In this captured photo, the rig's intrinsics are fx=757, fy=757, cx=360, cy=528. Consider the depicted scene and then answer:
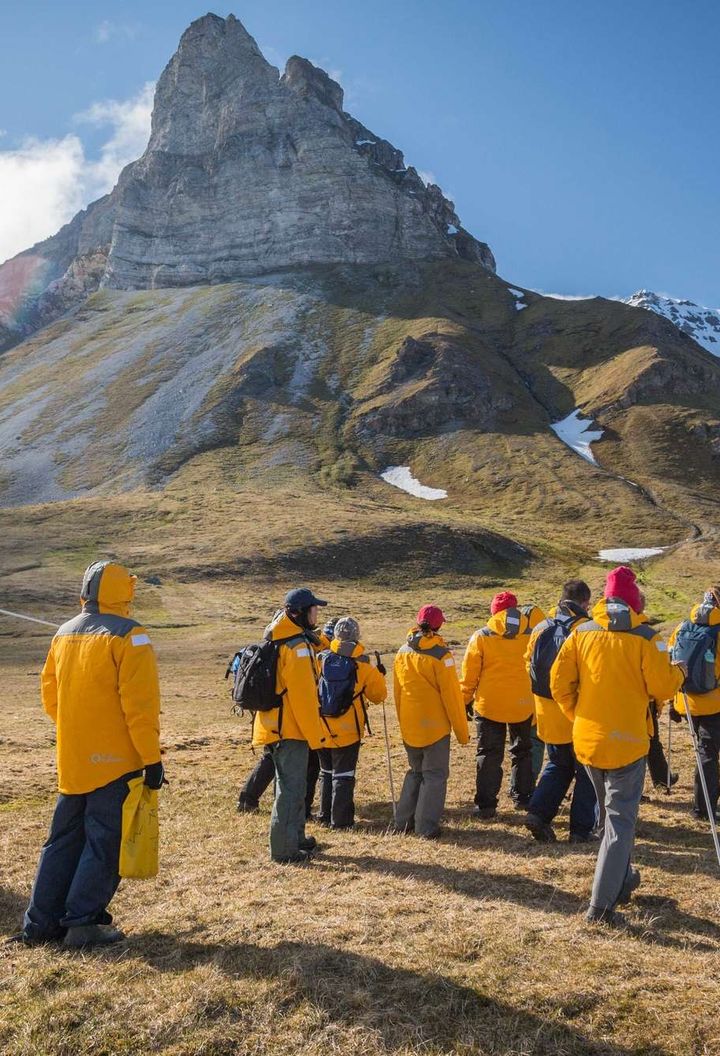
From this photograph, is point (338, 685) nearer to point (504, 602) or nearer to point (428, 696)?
point (428, 696)

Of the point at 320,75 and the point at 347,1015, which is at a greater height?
the point at 320,75

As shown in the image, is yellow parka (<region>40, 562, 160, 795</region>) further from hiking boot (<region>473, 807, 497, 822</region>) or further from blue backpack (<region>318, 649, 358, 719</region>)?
hiking boot (<region>473, 807, 497, 822</region>)

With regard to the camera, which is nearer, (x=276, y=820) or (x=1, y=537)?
(x=276, y=820)

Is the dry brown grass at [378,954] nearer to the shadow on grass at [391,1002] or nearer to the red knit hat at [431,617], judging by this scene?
the shadow on grass at [391,1002]

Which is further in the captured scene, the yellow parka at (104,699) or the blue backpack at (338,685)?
the blue backpack at (338,685)

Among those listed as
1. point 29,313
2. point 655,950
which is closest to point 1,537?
point 655,950

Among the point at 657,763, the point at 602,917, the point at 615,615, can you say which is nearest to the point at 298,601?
the point at 615,615

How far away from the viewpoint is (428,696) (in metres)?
9.79

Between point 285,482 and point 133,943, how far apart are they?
86.6 m

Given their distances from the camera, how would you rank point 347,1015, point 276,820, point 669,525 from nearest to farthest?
point 347,1015 → point 276,820 → point 669,525

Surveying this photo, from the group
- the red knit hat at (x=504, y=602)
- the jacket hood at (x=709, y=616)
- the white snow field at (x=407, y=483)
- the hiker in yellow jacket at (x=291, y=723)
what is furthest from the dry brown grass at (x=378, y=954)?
the white snow field at (x=407, y=483)

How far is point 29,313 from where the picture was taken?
17700 cm

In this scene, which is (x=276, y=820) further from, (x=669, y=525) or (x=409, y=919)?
(x=669, y=525)

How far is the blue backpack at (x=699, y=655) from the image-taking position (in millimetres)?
9844
